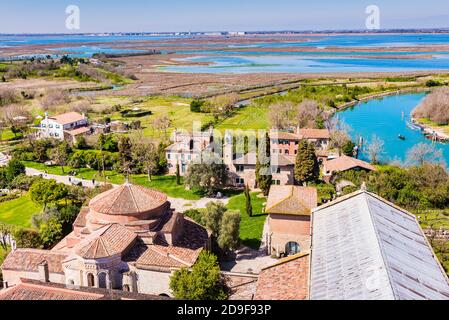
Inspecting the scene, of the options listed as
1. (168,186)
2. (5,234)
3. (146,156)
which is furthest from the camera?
(146,156)

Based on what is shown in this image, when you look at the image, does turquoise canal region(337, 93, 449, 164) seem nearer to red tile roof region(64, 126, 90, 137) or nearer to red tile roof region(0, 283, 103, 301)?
red tile roof region(64, 126, 90, 137)

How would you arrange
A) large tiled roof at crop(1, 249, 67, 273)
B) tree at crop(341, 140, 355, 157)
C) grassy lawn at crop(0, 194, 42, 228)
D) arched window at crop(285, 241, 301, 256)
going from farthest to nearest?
tree at crop(341, 140, 355, 157) < grassy lawn at crop(0, 194, 42, 228) < arched window at crop(285, 241, 301, 256) < large tiled roof at crop(1, 249, 67, 273)

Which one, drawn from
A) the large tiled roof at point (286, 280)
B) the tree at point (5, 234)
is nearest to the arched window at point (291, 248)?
the large tiled roof at point (286, 280)

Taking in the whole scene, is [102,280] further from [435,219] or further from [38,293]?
[435,219]

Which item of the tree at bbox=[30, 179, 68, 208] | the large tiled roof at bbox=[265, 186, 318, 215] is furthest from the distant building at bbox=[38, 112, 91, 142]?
the large tiled roof at bbox=[265, 186, 318, 215]

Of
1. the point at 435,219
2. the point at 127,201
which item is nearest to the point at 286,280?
the point at 127,201

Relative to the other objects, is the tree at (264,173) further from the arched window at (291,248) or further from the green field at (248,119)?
the green field at (248,119)
